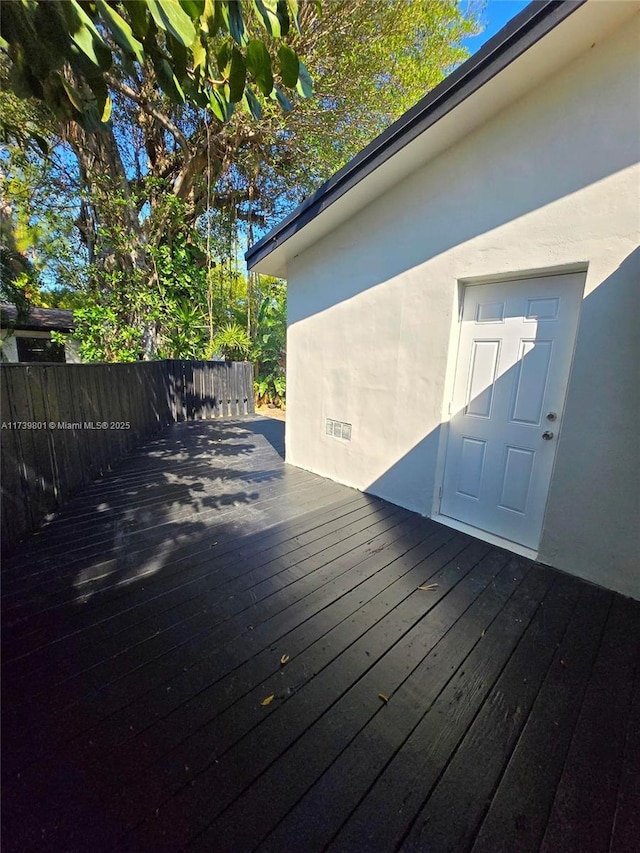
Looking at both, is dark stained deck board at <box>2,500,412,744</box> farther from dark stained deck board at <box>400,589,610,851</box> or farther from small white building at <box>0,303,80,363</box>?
small white building at <box>0,303,80,363</box>

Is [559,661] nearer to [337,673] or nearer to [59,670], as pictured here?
[337,673]

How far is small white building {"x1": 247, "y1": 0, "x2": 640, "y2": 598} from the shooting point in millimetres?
2076

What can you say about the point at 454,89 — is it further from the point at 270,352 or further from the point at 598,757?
the point at 270,352

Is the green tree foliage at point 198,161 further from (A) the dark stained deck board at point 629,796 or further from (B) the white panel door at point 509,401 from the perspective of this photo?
(A) the dark stained deck board at point 629,796

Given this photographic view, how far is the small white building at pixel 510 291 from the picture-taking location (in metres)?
2.08

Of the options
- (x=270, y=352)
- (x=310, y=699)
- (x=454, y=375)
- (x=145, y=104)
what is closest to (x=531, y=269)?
(x=454, y=375)

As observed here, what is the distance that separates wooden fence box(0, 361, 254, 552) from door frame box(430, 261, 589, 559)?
3476 mm

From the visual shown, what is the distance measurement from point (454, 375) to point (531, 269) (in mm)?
960

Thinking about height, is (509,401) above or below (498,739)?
above

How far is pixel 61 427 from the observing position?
3234mm

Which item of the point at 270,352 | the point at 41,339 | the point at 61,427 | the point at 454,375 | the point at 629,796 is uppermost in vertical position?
the point at 41,339

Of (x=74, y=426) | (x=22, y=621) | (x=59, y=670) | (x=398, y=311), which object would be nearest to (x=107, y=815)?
(x=59, y=670)

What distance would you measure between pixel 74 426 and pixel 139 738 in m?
3.13

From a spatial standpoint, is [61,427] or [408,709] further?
[61,427]
